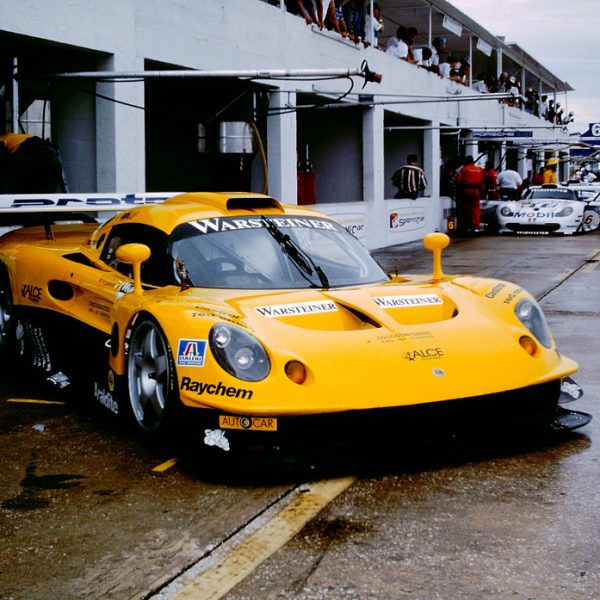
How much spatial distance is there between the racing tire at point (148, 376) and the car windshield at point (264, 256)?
43 centimetres

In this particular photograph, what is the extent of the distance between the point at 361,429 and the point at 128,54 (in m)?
8.12

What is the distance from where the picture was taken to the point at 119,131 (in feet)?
36.7

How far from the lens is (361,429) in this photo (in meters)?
4.06

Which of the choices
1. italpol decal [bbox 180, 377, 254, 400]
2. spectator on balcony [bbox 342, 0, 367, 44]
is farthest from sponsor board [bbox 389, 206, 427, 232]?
italpol decal [bbox 180, 377, 254, 400]

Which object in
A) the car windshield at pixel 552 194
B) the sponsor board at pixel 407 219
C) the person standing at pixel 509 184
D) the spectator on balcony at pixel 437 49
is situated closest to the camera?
the sponsor board at pixel 407 219

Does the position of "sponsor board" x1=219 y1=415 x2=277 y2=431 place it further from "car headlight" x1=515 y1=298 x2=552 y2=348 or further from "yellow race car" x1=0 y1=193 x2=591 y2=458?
"car headlight" x1=515 y1=298 x2=552 y2=348

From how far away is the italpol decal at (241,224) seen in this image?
5387 millimetres

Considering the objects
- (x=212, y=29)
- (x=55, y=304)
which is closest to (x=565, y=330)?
(x=55, y=304)

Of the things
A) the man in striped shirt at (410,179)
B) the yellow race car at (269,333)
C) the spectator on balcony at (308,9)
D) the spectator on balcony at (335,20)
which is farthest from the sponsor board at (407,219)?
the yellow race car at (269,333)

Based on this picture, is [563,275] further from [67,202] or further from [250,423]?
[250,423]

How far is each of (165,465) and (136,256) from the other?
3.59 ft

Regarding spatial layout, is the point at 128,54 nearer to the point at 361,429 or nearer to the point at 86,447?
the point at 86,447

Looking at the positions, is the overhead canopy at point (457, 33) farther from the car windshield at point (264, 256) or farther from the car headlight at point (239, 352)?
the car headlight at point (239, 352)

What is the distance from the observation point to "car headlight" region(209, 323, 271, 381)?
411cm
